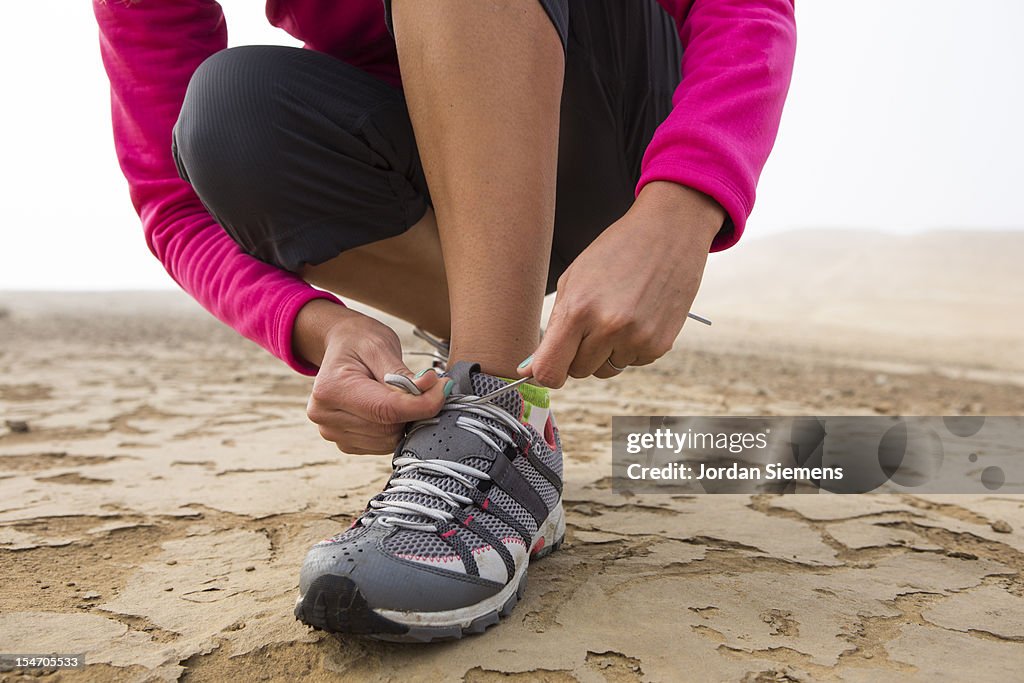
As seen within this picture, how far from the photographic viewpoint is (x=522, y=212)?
2.90 feet

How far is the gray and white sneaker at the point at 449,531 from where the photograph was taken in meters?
0.76

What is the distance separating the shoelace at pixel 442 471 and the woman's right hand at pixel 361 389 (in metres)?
0.03

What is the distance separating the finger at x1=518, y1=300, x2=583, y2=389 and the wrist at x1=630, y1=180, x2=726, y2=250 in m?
0.14

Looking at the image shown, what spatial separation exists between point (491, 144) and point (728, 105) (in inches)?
10.2

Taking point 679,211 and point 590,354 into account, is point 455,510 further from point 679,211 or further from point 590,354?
point 679,211

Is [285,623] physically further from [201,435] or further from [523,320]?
[201,435]

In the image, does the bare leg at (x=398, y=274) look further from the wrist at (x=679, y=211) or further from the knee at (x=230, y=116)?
the wrist at (x=679, y=211)

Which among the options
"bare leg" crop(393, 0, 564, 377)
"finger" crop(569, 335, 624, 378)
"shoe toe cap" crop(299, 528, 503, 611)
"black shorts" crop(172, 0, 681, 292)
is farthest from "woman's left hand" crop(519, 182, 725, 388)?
"black shorts" crop(172, 0, 681, 292)

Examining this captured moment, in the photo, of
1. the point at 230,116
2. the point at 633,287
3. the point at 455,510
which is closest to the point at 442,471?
the point at 455,510

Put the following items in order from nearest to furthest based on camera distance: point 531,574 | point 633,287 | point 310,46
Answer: point 633,287 < point 531,574 < point 310,46

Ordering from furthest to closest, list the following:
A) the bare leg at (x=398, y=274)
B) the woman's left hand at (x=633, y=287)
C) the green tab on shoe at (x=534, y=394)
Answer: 1. the bare leg at (x=398, y=274)
2. the green tab on shoe at (x=534, y=394)
3. the woman's left hand at (x=633, y=287)

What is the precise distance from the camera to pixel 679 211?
80 centimetres

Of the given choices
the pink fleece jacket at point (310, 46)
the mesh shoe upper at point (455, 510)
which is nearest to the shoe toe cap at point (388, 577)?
the mesh shoe upper at point (455, 510)

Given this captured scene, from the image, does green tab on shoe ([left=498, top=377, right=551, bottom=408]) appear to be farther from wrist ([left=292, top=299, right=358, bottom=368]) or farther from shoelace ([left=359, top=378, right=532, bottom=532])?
wrist ([left=292, top=299, right=358, bottom=368])
